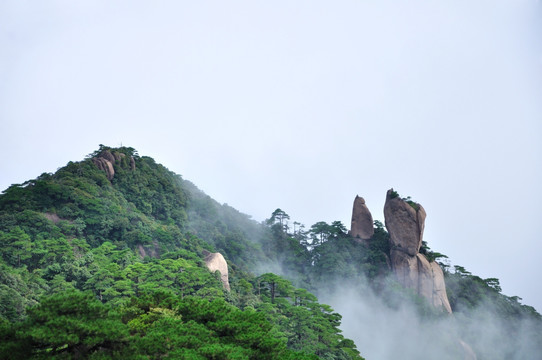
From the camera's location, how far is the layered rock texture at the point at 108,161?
43156 mm

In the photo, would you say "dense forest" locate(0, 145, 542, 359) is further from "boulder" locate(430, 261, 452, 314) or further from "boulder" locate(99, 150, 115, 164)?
"boulder" locate(430, 261, 452, 314)

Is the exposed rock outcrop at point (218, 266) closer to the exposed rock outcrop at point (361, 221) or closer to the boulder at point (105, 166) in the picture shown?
the boulder at point (105, 166)

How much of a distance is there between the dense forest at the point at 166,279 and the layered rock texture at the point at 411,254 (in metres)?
1.67

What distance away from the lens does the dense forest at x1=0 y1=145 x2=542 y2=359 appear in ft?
36.7

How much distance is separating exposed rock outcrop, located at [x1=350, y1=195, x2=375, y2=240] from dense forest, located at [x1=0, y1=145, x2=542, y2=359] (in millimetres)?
1248

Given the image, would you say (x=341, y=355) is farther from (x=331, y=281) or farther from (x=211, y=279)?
(x=331, y=281)

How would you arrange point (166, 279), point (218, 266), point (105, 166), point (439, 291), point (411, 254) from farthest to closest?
point (411, 254)
point (439, 291)
point (105, 166)
point (218, 266)
point (166, 279)

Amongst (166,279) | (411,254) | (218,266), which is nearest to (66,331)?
(166,279)

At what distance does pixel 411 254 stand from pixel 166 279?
30256 millimetres

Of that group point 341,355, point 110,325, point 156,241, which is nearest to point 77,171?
point 156,241

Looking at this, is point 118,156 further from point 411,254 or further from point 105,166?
point 411,254

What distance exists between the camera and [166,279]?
2758 centimetres

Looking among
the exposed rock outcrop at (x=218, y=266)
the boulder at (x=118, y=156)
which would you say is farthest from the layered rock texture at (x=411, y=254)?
the boulder at (x=118, y=156)

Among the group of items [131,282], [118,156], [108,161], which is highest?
[118,156]
